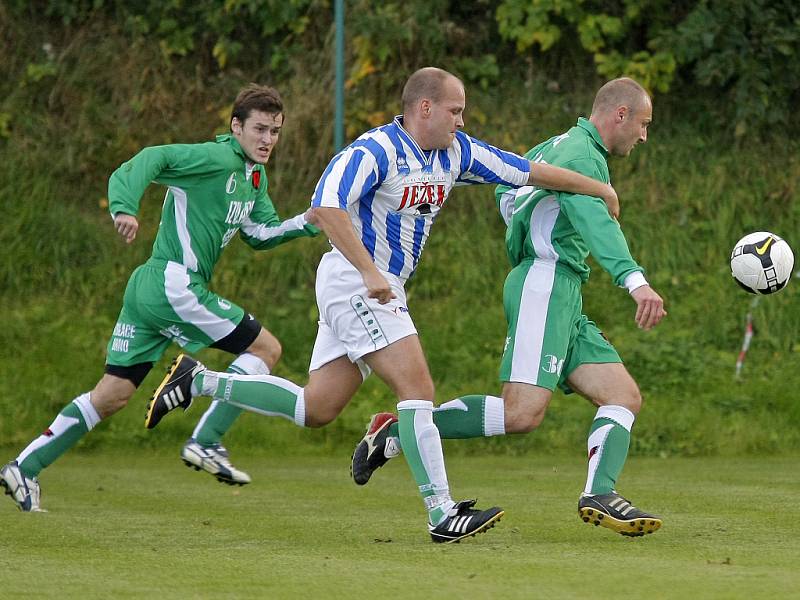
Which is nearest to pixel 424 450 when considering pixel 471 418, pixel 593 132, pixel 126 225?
pixel 471 418

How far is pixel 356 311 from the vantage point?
21.4ft

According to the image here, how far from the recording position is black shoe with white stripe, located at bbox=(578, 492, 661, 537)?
20.6ft

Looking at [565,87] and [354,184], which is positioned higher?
[565,87]

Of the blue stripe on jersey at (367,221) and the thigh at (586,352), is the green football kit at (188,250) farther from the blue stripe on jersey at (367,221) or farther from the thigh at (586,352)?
the thigh at (586,352)

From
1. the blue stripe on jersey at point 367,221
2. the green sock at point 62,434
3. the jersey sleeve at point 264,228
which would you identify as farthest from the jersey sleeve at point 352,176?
the green sock at point 62,434

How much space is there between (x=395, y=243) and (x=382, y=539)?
4.30 ft

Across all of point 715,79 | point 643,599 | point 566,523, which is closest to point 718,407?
point 715,79

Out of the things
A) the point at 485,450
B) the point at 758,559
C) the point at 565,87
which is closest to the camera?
the point at 758,559

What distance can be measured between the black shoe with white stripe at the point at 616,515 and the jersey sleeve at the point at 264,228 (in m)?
2.71

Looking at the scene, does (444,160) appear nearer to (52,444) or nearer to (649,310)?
(649,310)

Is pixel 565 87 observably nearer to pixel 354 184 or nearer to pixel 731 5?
pixel 731 5

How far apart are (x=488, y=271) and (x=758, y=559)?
8860 millimetres

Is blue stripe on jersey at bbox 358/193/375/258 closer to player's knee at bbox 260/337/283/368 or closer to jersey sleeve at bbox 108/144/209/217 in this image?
jersey sleeve at bbox 108/144/209/217

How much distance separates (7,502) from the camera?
857 centimetres
